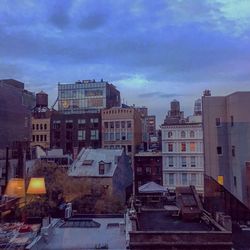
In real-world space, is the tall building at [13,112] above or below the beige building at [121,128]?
below

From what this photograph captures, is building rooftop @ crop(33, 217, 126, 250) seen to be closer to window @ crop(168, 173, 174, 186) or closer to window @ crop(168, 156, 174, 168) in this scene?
window @ crop(168, 173, 174, 186)

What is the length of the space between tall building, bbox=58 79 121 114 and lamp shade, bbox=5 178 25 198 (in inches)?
189

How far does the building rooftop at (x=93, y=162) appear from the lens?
8.53m

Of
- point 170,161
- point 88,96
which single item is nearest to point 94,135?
point 88,96

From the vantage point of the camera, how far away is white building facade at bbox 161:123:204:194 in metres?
9.50

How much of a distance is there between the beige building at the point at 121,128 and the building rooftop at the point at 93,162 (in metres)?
2.96

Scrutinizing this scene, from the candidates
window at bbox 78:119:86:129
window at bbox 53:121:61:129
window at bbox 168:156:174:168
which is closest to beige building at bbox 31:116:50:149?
window at bbox 53:121:61:129

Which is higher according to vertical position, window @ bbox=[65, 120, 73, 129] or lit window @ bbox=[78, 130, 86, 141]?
window @ bbox=[65, 120, 73, 129]

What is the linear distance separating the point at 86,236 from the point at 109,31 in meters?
1.84

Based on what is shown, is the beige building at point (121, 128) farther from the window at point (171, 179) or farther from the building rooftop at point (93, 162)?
the building rooftop at point (93, 162)

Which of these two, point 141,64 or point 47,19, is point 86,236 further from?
point 47,19

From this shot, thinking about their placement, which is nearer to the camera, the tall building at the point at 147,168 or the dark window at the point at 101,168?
the dark window at the point at 101,168

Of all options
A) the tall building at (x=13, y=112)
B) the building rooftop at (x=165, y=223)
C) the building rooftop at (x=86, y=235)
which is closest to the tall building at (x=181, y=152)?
the building rooftop at (x=165, y=223)

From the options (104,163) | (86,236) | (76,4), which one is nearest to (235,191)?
(86,236)
